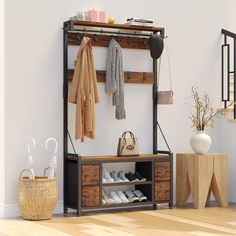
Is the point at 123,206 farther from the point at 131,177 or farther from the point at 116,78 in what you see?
the point at 116,78

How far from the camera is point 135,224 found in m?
5.37

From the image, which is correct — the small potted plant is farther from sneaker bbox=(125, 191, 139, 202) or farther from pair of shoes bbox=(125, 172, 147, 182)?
sneaker bbox=(125, 191, 139, 202)

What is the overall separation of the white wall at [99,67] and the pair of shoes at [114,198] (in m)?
0.43

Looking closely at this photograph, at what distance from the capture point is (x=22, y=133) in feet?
19.2

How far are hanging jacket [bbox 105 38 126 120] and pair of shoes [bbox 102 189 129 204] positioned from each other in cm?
74

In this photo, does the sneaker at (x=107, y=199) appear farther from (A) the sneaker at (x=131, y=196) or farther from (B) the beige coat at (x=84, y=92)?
(B) the beige coat at (x=84, y=92)

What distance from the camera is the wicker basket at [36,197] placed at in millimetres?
5559

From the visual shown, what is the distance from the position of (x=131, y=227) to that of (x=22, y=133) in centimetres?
141

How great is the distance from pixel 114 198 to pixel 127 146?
0.52 metres

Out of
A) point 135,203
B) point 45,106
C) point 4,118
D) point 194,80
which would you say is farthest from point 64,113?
point 194,80

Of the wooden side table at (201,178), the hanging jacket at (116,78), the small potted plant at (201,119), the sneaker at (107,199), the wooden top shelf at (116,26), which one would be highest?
the wooden top shelf at (116,26)
